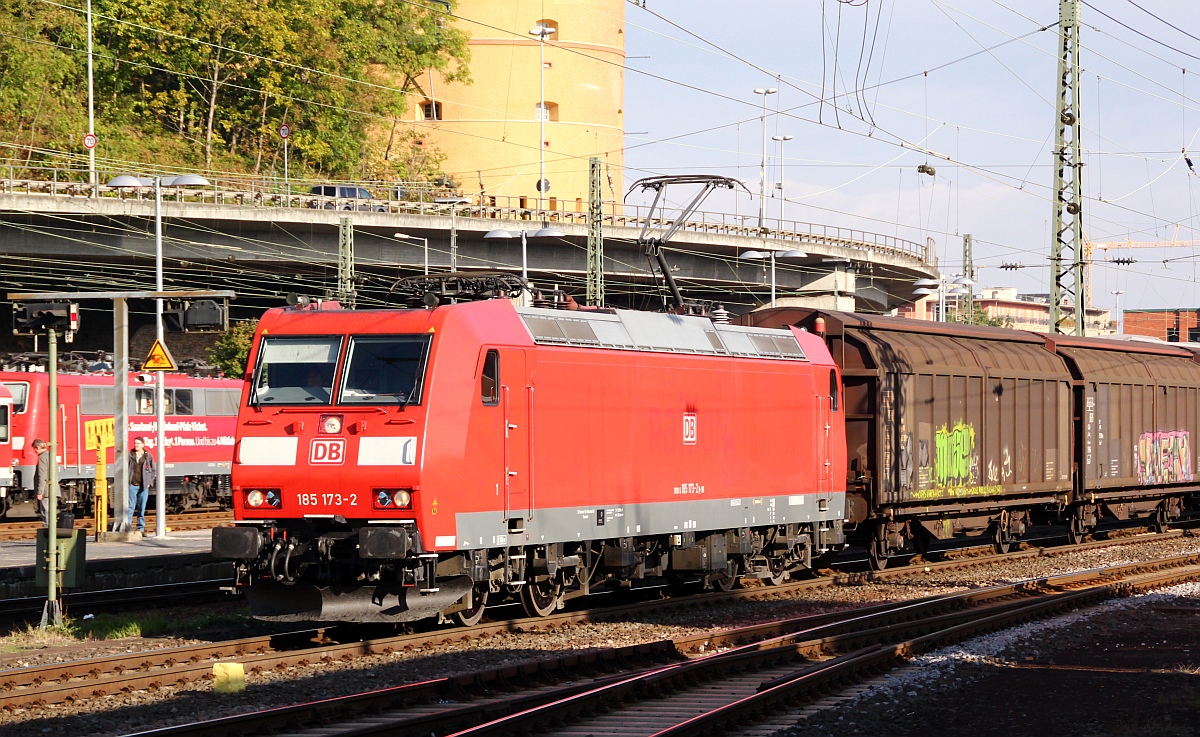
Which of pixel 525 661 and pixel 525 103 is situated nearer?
pixel 525 661

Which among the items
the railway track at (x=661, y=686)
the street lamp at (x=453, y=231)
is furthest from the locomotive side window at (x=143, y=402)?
the railway track at (x=661, y=686)

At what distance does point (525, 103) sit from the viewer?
3494 inches

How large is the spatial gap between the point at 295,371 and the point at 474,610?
3.35 m

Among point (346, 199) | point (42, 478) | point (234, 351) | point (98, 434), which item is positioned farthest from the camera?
point (234, 351)

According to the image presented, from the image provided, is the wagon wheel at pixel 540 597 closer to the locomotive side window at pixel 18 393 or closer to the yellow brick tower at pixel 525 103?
the locomotive side window at pixel 18 393

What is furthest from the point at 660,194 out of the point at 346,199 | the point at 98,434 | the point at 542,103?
the point at 542,103

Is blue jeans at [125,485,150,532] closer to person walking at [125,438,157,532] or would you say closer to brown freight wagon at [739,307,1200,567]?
person walking at [125,438,157,532]

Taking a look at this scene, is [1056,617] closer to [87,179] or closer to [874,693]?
[874,693]

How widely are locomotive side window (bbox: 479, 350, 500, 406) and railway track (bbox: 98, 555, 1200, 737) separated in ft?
9.71

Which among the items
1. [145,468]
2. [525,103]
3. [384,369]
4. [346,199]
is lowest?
[145,468]

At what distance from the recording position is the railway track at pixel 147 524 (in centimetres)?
3047

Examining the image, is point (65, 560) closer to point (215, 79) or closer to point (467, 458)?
point (467, 458)

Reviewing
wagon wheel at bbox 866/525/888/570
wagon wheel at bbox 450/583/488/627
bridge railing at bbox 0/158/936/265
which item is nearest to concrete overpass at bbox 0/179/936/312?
bridge railing at bbox 0/158/936/265

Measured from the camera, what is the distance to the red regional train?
34.8 metres
